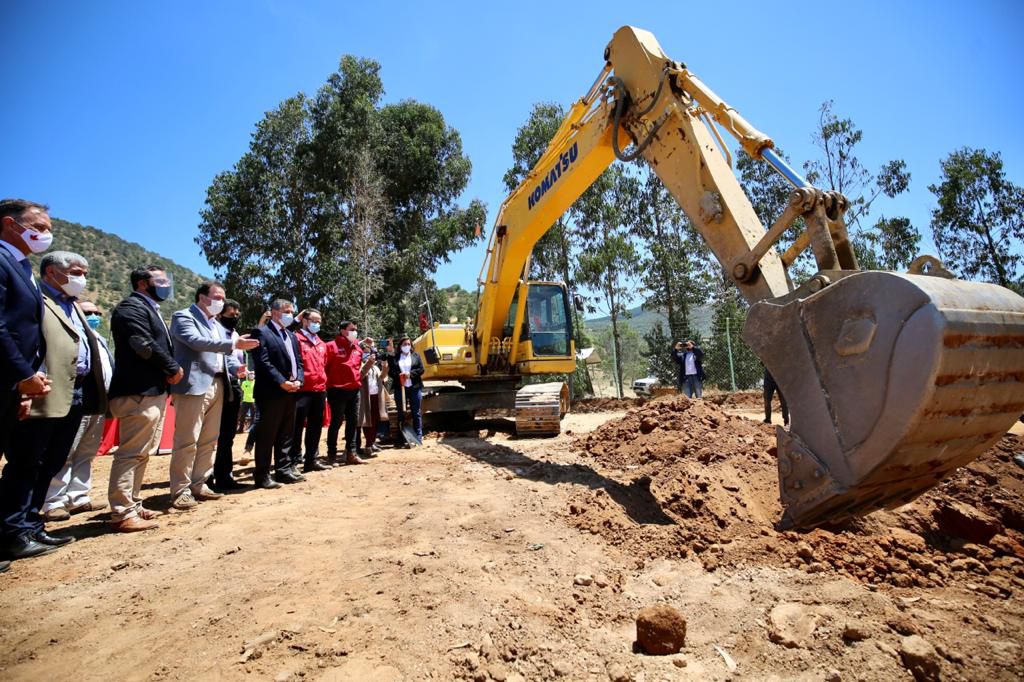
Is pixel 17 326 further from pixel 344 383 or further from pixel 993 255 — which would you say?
pixel 993 255

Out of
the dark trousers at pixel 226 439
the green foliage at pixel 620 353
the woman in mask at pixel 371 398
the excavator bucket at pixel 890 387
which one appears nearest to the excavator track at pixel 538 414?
the woman in mask at pixel 371 398

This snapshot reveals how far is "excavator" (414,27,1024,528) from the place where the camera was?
2457mm

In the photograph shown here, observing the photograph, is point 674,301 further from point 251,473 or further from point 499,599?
point 499,599

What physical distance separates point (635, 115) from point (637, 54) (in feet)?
1.95

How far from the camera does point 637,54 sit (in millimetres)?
5289

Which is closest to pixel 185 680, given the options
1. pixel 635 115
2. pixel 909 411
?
pixel 909 411

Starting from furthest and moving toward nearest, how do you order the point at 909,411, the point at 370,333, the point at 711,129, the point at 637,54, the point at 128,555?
the point at 370,333 < the point at 637,54 < the point at 711,129 < the point at 128,555 < the point at 909,411

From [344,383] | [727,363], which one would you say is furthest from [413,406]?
[727,363]

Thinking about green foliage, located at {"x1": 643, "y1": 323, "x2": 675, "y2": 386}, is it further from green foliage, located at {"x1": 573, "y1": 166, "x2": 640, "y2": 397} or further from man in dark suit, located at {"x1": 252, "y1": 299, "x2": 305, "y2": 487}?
man in dark suit, located at {"x1": 252, "y1": 299, "x2": 305, "y2": 487}

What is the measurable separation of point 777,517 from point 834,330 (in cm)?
A: 177

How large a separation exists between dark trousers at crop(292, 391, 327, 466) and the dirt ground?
4.30 ft

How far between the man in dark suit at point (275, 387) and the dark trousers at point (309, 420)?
33 cm

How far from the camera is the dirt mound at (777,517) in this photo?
111 inches

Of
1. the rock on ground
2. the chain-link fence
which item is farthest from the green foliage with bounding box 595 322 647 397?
the rock on ground
